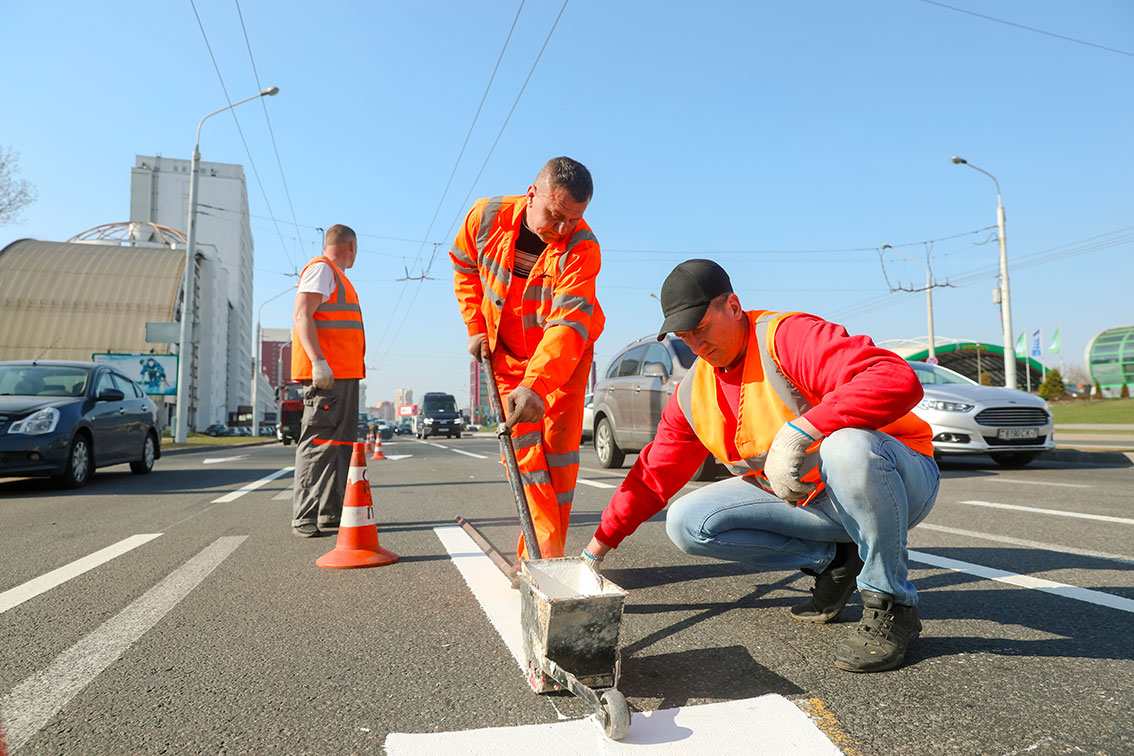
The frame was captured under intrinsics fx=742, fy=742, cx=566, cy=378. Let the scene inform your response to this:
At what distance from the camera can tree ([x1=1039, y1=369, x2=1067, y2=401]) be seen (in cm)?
4709

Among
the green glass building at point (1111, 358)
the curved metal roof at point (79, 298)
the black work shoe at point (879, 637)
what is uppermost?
the curved metal roof at point (79, 298)

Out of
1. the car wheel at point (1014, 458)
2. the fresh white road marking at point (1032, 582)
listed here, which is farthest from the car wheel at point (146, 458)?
the car wheel at point (1014, 458)

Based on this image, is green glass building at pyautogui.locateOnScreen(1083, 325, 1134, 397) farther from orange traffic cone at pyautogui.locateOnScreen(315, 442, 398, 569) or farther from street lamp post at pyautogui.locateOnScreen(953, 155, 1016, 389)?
orange traffic cone at pyautogui.locateOnScreen(315, 442, 398, 569)

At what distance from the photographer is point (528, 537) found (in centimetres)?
263

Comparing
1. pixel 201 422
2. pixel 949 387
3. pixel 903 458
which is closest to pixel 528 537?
pixel 903 458

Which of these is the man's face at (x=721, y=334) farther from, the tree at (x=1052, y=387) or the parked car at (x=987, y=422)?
the tree at (x=1052, y=387)

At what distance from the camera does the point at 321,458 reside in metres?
4.87

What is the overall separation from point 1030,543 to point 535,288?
3270 millimetres

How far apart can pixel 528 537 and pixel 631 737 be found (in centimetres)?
96

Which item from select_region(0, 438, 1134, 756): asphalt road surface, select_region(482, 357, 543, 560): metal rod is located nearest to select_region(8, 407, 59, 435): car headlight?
select_region(0, 438, 1134, 756): asphalt road surface

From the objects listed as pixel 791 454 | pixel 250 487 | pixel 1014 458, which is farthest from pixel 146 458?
pixel 1014 458

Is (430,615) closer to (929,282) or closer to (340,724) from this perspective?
(340,724)

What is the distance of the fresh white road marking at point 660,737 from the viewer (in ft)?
5.54

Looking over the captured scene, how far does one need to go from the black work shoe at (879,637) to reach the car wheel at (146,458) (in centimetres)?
1032
